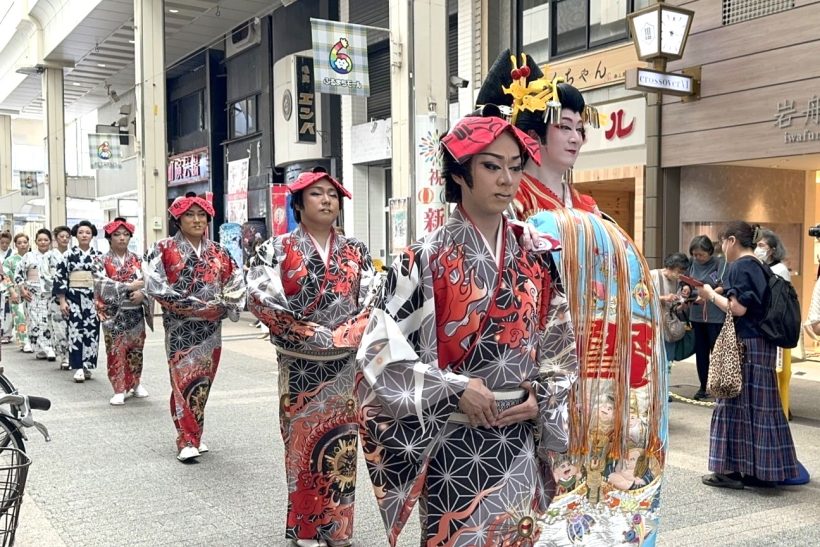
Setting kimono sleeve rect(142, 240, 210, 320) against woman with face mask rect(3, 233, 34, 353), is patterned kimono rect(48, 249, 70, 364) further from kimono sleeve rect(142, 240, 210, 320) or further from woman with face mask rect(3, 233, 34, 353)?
kimono sleeve rect(142, 240, 210, 320)

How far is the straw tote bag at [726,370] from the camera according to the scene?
4727 millimetres

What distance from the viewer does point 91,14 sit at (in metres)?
19.7

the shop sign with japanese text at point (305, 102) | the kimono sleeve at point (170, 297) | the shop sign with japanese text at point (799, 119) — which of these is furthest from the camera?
the shop sign with japanese text at point (305, 102)

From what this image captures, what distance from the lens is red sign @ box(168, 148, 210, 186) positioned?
83.0 ft

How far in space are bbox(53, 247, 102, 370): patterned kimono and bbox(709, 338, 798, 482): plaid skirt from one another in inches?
281

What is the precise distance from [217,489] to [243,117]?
19275 millimetres

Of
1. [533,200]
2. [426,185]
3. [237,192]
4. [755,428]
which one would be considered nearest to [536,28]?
[426,185]

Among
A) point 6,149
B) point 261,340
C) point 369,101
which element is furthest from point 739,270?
point 6,149

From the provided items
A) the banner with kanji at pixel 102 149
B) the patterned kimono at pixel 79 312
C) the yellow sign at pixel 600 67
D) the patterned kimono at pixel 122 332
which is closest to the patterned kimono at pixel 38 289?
the patterned kimono at pixel 79 312

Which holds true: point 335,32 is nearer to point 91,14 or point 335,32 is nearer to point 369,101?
point 369,101

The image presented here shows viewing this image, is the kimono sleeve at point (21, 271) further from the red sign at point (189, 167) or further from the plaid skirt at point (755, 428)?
the red sign at point (189, 167)

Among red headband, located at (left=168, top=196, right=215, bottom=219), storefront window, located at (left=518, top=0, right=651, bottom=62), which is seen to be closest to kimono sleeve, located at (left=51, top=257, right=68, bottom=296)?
red headband, located at (left=168, top=196, right=215, bottom=219)

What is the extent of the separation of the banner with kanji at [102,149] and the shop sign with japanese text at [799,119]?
18154 mm

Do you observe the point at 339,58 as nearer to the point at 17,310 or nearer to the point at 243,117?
the point at 17,310
